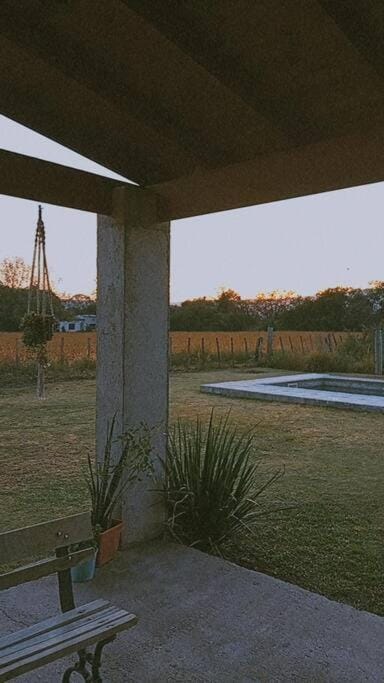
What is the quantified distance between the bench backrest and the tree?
15.9 feet

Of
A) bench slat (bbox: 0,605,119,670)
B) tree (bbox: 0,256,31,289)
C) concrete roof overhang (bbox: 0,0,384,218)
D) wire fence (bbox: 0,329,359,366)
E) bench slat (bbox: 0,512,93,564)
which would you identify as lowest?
bench slat (bbox: 0,605,119,670)

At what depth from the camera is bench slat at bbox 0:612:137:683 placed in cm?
141

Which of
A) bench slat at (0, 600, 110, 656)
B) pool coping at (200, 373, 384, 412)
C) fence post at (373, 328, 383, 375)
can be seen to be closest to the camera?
bench slat at (0, 600, 110, 656)

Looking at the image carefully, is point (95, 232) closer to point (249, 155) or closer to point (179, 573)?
point (249, 155)

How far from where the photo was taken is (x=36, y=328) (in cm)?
429

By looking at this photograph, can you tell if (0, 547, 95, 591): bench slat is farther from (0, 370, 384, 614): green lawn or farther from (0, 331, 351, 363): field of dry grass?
(0, 331, 351, 363): field of dry grass

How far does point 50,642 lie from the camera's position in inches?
60.9

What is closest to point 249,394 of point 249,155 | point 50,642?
point 249,155

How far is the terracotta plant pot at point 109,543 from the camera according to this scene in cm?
278

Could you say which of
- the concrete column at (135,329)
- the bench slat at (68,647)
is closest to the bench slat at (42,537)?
the bench slat at (68,647)

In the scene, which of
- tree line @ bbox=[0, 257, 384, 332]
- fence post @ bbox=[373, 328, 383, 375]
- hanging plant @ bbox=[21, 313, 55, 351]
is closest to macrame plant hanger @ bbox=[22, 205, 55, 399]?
hanging plant @ bbox=[21, 313, 55, 351]

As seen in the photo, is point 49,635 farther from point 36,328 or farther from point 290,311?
point 290,311

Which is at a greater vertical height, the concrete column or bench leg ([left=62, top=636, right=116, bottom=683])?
the concrete column

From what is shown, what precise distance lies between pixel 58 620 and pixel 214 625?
0.84 meters
